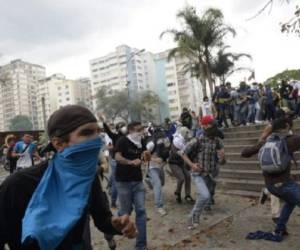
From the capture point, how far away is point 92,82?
117m

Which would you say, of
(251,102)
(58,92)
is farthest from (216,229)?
(58,92)

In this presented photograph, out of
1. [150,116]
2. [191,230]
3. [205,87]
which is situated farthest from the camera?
[150,116]

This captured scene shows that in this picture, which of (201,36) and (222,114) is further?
(201,36)

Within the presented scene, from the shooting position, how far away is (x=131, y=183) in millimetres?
5418

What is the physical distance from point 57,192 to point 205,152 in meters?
5.14

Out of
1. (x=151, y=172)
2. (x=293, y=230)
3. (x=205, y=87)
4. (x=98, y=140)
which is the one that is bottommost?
(x=293, y=230)

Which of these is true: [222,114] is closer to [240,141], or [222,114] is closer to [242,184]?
[240,141]

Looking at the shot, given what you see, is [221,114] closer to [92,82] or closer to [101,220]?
[101,220]

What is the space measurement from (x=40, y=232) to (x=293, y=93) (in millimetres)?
12756

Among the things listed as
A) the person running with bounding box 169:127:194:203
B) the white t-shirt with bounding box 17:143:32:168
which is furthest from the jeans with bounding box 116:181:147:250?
the white t-shirt with bounding box 17:143:32:168

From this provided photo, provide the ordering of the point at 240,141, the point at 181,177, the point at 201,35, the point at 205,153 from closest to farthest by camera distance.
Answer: the point at 205,153 → the point at 181,177 → the point at 240,141 → the point at 201,35

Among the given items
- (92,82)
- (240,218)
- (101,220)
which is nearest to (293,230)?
(240,218)

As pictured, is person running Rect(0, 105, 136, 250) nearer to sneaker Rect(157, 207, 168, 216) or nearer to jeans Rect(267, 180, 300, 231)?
jeans Rect(267, 180, 300, 231)

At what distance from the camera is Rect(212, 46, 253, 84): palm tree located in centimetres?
2432
